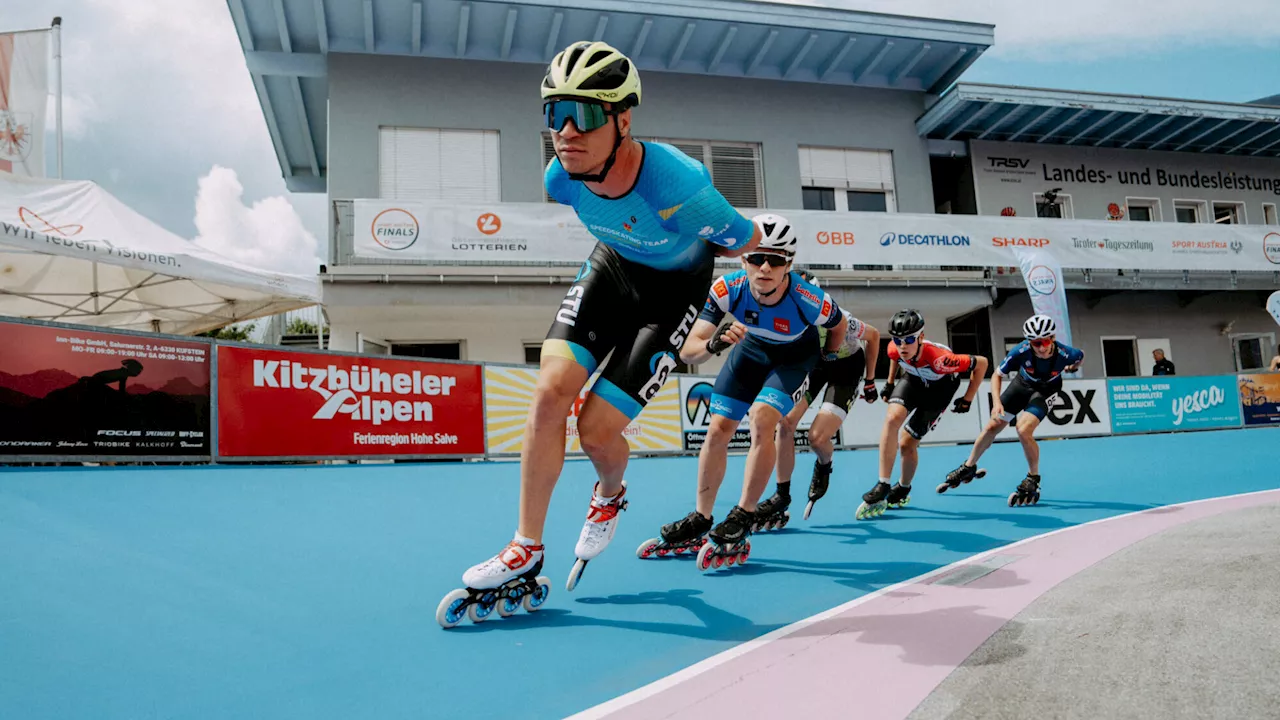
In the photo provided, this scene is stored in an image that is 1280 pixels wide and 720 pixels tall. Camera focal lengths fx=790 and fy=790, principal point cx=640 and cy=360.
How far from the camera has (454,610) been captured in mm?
3125

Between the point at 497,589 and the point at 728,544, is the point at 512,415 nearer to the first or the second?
the point at 728,544

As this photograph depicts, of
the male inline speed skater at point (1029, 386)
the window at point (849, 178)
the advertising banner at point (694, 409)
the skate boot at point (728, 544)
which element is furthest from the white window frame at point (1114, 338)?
the skate boot at point (728, 544)

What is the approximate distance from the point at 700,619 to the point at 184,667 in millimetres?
1953

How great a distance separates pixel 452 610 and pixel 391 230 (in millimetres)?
A: 12429

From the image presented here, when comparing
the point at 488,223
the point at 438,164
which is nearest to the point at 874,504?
the point at 488,223

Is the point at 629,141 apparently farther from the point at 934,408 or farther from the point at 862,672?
the point at 934,408

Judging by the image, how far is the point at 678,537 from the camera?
4730mm

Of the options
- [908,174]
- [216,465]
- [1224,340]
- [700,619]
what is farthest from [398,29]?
[1224,340]

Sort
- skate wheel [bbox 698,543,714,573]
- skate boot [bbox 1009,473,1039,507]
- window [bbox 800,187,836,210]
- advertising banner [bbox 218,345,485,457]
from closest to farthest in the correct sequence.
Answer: skate wheel [bbox 698,543,714,573]
skate boot [bbox 1009,473,1039,507]
advertising banner [bbox 218,345,485,457]
window [bbox 800,187,836,210]

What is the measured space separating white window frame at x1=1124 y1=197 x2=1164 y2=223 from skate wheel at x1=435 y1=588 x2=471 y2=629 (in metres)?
24.3

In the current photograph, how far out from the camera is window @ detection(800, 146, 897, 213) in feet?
63.5

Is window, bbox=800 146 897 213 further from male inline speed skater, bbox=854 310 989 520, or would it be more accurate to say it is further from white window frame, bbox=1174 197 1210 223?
male inline speed skater, bbox=854 310 989 520

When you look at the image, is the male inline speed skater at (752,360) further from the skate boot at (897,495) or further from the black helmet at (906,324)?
the skate boot at (897,495)

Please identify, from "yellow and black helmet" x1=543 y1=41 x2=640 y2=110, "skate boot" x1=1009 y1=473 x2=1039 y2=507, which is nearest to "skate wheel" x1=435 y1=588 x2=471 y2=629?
"yellow and black helmet" x1=543 y1=41 x2=640 y2=110
